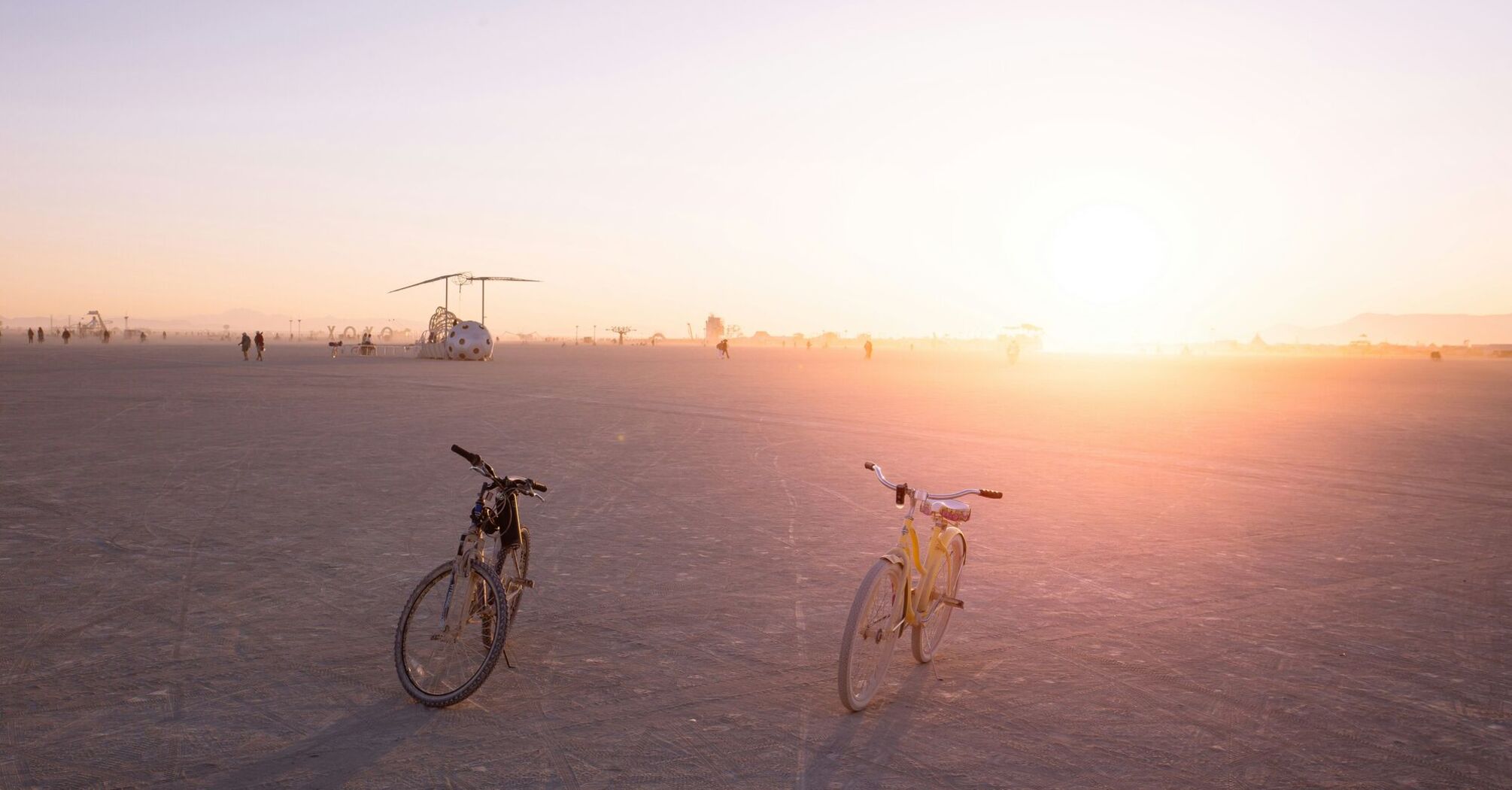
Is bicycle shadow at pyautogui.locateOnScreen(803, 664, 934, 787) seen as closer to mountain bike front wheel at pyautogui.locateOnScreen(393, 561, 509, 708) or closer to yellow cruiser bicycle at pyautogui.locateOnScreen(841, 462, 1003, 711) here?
yellow cruiser bicycle at pyautogui.locateOnScreen(841, 462, 1003, 711)

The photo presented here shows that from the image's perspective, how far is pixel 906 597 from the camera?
203 inches

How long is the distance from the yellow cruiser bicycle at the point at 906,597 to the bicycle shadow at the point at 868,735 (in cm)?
10

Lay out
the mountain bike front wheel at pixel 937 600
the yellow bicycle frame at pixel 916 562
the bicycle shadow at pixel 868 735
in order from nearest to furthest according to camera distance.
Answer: the bicycle shadow at pixel 868 735 → the yellow bicycle frame at pixel 916 562 → the mountain bike front wheel at pixel 937 600

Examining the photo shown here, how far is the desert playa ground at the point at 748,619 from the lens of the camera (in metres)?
4.30

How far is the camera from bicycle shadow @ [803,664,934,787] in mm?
4141

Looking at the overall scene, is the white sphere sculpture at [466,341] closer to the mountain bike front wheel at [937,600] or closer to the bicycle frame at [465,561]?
the bicycle frame at [465,561]

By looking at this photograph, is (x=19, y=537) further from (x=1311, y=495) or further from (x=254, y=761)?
(x=1311, y=495)

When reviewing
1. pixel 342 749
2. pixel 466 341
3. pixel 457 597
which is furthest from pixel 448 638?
pixel 466 341

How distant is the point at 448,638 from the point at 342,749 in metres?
0.76

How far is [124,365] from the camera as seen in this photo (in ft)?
140

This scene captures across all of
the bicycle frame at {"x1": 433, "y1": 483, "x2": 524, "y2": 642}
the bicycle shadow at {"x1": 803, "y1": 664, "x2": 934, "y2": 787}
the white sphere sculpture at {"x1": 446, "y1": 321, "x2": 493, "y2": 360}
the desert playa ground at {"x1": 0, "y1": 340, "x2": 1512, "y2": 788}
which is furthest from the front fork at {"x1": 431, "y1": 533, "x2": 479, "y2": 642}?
the white sphere sculpture at {"x1": 446, "y1": 321, "x2": 493, "y2": 360}

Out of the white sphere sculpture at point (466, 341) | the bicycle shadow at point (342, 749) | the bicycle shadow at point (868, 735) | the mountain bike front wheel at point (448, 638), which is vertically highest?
the white sphere sculpture at point (466, 341)

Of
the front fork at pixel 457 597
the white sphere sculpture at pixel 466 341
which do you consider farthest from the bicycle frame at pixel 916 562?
the white sphere sculpture at pixel 466 341

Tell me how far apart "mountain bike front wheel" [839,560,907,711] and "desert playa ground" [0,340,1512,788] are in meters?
0.18
